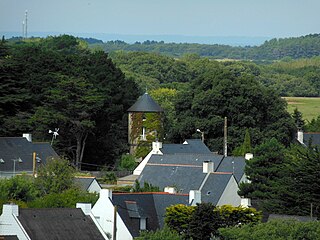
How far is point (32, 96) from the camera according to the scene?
90750 millimetres

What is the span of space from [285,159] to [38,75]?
3232cm

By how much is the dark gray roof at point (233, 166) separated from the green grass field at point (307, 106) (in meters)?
69.0

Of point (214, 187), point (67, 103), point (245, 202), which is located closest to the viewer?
point (245, 202)

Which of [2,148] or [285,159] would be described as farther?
[2,148]

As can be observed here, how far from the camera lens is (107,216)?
5278 cm

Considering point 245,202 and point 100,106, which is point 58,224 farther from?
point 100,106

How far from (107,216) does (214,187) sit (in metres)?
12.1

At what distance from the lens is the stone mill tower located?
92.1 m

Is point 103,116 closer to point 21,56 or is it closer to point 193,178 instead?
point 21,56

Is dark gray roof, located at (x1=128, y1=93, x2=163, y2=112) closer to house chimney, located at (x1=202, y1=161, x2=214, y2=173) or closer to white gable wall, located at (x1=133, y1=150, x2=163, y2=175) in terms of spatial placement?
white gable wall, located at (x1=133, y1=150, x2=163, y2=175)

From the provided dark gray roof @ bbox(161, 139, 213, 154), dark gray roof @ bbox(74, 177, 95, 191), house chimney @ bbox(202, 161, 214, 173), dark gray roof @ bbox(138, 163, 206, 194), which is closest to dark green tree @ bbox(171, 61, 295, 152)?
dark gray roof @ bbox(161, 139, 213, 154)

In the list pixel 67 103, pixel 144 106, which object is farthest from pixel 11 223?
pixel 144 106

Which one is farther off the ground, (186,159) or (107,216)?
(107,216)

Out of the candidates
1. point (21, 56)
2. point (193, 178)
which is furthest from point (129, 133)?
point (193, 178)
